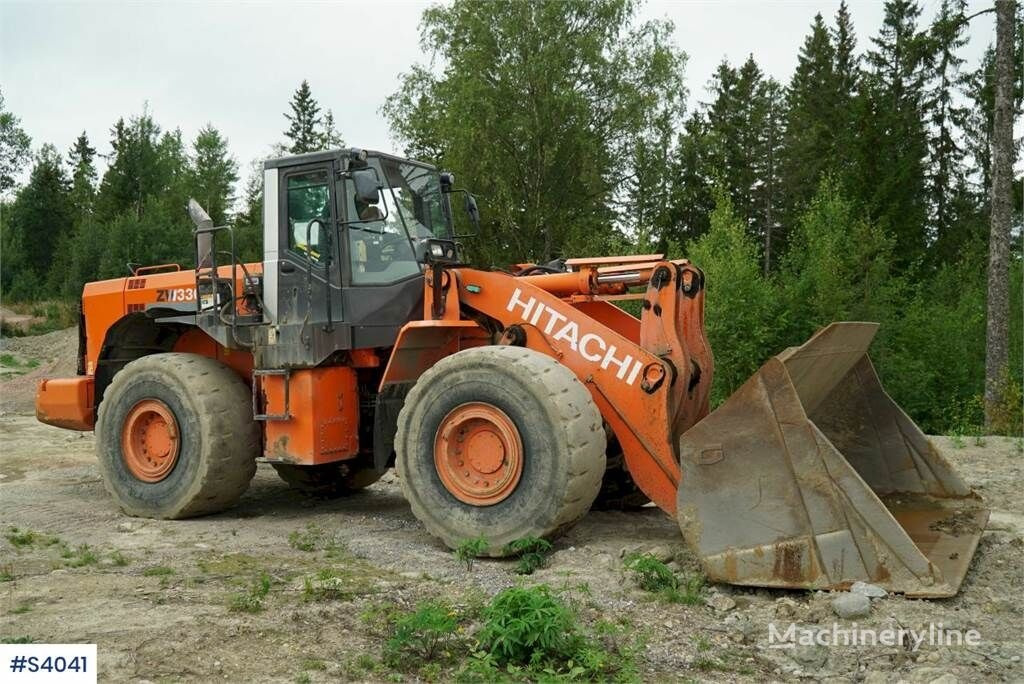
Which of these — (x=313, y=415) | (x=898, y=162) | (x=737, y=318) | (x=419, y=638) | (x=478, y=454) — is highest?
(x=898, y=162)

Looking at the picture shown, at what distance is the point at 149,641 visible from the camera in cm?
433

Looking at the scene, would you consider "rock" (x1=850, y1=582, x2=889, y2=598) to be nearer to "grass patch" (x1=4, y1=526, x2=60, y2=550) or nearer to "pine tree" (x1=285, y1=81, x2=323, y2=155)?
"grass patch" (x1=4, y1=526, x2=60, y2=550)

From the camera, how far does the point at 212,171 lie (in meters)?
53.1

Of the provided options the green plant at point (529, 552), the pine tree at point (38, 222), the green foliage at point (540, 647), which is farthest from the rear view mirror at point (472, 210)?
the pine tree at point (38, 222)

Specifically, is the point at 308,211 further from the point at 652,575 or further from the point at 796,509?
the point at 796,509

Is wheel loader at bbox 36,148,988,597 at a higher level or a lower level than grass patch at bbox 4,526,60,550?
higher

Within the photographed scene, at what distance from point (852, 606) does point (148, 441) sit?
18.4 ft

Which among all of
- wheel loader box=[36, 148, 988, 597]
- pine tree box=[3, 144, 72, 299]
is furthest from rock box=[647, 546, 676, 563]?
pine tree box=[3, 144, 72, 299]

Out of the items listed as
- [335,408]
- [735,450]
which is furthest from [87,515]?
[735,450]

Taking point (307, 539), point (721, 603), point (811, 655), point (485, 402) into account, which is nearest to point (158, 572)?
point (307, 539)

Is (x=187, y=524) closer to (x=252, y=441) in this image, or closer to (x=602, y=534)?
(x=252, y=441)

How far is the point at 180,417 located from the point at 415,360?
6.58 feet

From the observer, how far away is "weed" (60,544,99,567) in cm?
598

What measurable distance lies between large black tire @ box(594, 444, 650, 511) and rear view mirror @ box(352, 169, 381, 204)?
2.67 metres
